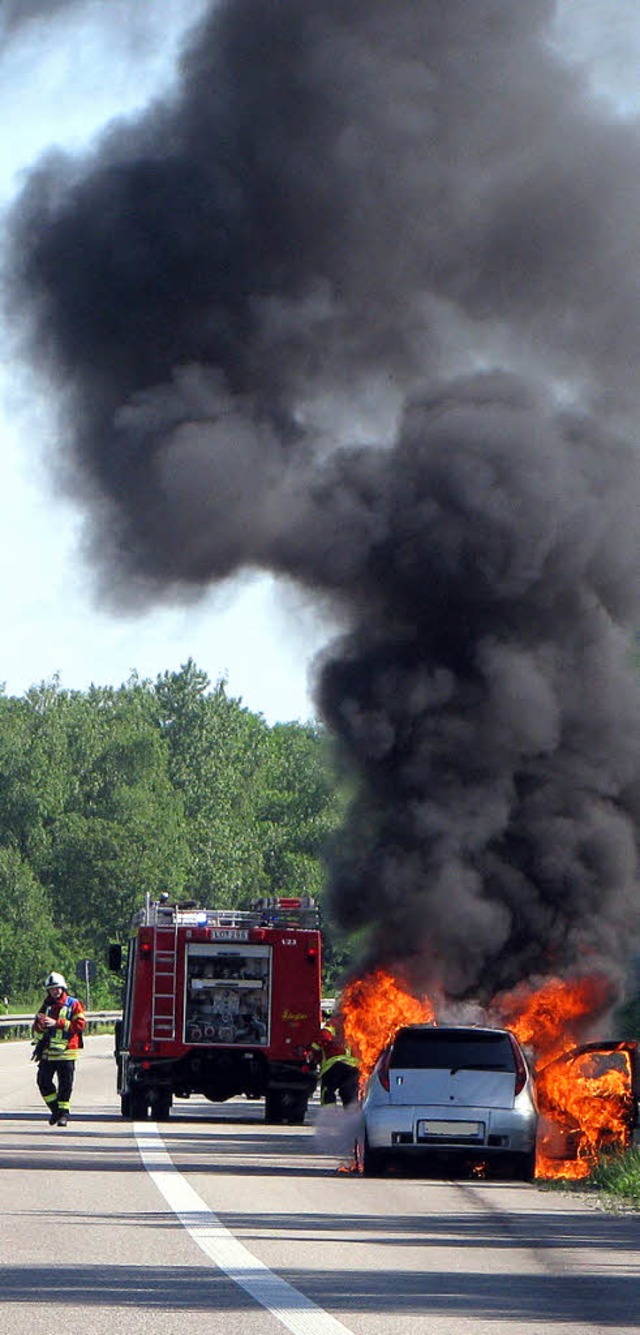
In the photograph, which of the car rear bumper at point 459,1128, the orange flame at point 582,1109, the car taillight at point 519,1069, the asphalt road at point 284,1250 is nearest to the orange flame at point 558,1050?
the orange flame at point 582,1109

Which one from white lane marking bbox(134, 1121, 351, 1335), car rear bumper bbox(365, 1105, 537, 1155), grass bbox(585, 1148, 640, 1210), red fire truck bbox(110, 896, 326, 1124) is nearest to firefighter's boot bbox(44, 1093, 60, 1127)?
red fire truck bbox(110, 896, 326, 1124)

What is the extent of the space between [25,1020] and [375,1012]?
32.9 metres

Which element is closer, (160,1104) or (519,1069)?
(519,1069)

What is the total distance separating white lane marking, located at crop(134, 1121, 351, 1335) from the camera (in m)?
8.66

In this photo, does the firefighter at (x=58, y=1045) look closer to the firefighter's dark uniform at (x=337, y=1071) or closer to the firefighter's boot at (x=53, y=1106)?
the firefighter's boot at (x=53, y=1106)

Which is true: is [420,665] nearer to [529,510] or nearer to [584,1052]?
[529,510]

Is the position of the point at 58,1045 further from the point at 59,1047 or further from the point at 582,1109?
the point at 582,1109

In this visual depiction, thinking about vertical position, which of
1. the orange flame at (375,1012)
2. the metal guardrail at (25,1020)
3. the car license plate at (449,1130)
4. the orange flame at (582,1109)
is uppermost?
the metal guardrail at (25,1020)

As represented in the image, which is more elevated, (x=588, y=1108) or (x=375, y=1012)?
(x=375, y=1012)

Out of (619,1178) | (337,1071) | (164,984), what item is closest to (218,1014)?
(164,984)

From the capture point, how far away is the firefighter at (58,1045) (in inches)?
887

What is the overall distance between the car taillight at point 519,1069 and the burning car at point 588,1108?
3.06 feet

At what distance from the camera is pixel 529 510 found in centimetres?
2875

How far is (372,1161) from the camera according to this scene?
17.3 metres
